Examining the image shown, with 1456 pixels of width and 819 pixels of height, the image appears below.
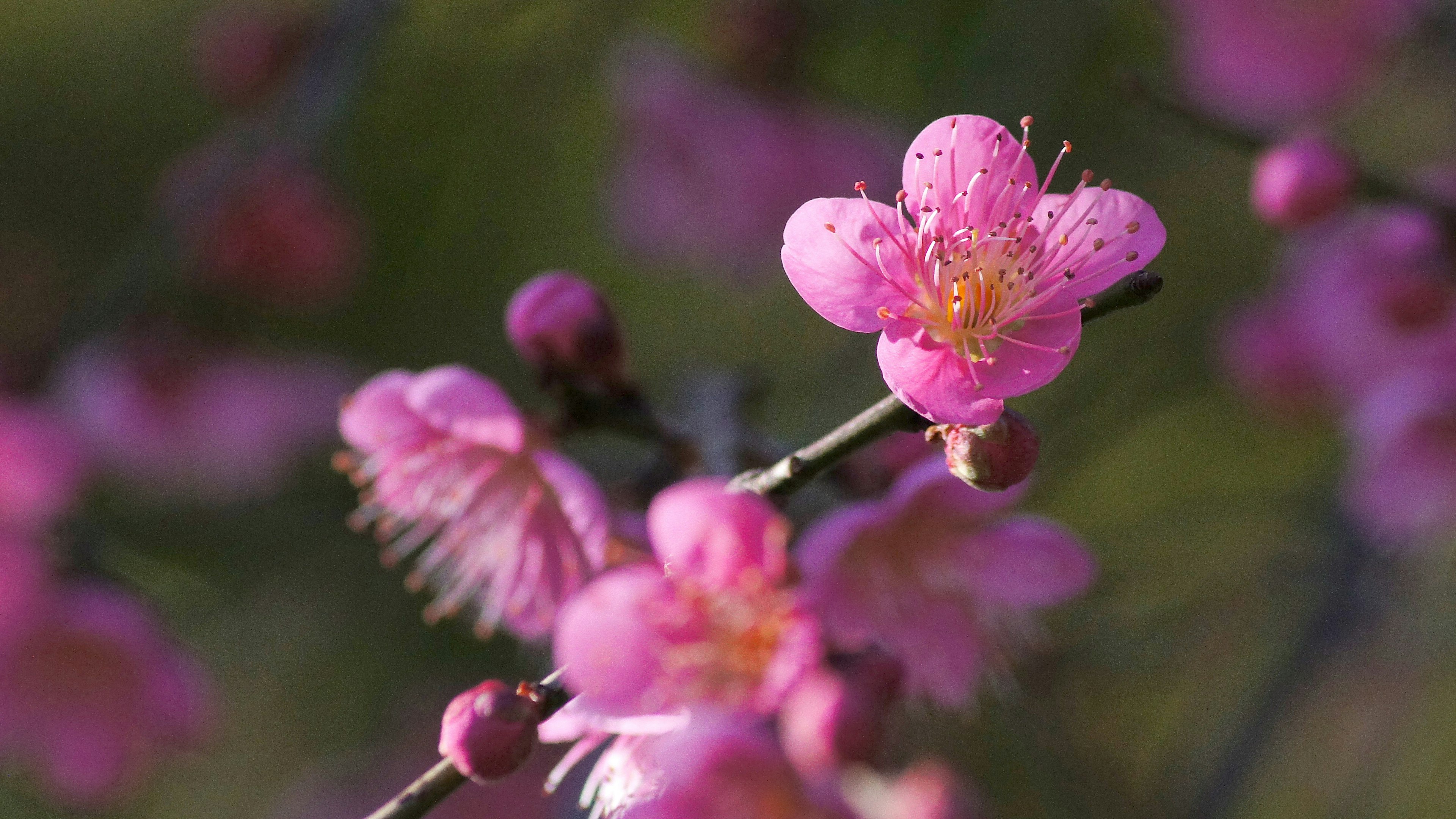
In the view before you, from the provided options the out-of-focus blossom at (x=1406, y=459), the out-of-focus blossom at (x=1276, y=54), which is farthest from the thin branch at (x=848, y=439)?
the out-of-focus blossom at (x=1276, y=54)

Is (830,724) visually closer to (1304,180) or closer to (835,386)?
(1304,180)

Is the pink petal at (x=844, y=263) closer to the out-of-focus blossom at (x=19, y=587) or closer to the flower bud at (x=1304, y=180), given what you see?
the flower bud at (x=1304, y=180)

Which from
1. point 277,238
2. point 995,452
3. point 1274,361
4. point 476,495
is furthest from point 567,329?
point 1274,361

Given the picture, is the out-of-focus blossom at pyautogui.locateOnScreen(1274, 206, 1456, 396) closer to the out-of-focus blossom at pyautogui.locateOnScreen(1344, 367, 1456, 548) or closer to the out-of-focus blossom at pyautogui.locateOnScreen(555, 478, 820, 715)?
the out-of-focus blossom at pyautogui.locateOnScreen(1344, 367, 1456, 548)

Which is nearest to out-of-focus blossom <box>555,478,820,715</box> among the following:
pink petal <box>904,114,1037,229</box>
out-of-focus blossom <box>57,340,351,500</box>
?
pink petal <box>904,114,1037,229</box>

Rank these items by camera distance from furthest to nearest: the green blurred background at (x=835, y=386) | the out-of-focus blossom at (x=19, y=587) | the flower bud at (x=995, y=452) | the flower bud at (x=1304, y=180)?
1. the green blurred background at (x=835, y=386)
2. the out-of-focus blossom at (x=19, y=587)
3. the flower bud at (x=1304, y=180)
4. the flower bud at (x=995, y=452)
